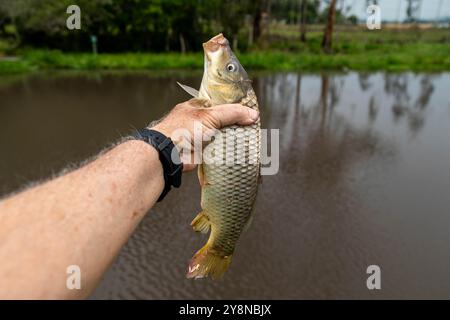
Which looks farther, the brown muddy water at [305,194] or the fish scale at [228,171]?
the brown muddy water at [305,194]

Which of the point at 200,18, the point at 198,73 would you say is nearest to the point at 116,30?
the point at 200,18

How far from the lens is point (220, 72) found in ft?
5.77

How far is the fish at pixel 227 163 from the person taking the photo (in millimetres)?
1768

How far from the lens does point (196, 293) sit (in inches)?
193

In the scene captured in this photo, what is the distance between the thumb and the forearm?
33cm

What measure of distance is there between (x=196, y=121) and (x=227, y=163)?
8.2 inches

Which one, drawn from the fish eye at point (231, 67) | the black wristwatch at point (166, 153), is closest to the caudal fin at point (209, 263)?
the black wristwatch at point (166, 153)

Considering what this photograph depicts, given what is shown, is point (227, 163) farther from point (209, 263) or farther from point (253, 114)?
point (209, 263)

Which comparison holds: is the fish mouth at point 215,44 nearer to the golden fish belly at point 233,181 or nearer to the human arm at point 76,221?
the golden fish belly at point 233,181

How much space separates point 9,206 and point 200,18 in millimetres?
23149

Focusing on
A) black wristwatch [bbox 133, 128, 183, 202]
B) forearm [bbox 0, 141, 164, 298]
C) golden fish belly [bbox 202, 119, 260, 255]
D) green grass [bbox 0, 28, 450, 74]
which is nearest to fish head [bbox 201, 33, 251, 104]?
golden fish belly [bbox 202, 119, 260, 255]

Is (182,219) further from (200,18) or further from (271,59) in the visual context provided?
(200,18)

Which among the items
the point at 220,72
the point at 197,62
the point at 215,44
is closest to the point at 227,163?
the point at 220,72

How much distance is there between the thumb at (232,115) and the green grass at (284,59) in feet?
59.8
